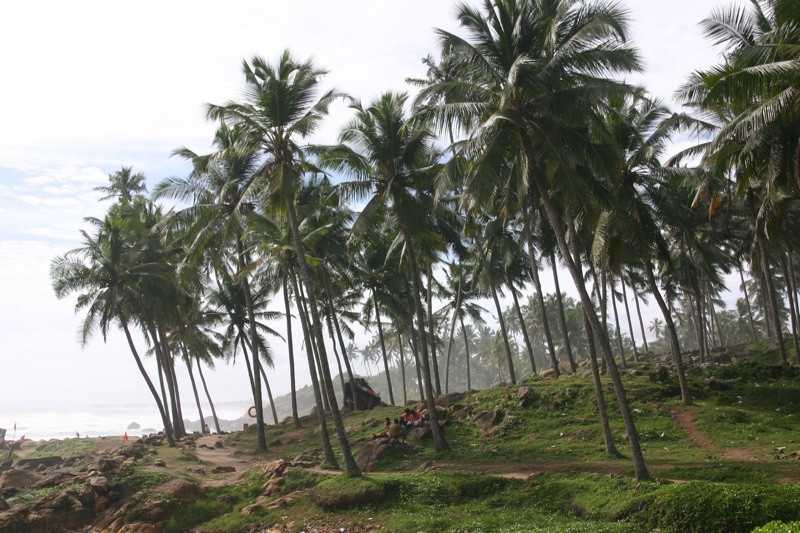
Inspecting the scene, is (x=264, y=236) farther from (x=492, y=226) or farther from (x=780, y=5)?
(x=780, y=5)

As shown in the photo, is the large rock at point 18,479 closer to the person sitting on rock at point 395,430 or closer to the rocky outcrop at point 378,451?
the rocky outcrop at point 378,451

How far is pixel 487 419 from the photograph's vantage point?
800 inches

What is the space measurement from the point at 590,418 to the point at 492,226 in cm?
1236

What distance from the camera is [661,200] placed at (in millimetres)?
18250

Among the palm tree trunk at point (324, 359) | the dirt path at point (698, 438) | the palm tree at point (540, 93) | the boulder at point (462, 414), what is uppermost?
the palm tree at point (540, 93)

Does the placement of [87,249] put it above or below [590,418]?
above

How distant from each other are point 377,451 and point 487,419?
437 cm

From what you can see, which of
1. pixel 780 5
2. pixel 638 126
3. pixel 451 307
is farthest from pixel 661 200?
pixel 451 307

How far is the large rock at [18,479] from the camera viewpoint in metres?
17.4

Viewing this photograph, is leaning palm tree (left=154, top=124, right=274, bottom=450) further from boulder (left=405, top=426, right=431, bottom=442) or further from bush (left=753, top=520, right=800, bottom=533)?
bush (left=753, top=520, right=800, bottom=533)

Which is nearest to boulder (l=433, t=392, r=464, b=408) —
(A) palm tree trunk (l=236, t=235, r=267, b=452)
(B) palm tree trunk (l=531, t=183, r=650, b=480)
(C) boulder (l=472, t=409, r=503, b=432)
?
(C) boulder (l=472, t=409, r=503, b=432)

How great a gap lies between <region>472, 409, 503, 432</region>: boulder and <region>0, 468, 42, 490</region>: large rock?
49.5 feet

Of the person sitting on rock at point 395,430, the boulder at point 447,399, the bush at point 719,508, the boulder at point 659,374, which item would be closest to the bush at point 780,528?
the bush at point 719,508

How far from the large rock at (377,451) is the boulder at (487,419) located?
298 cm
